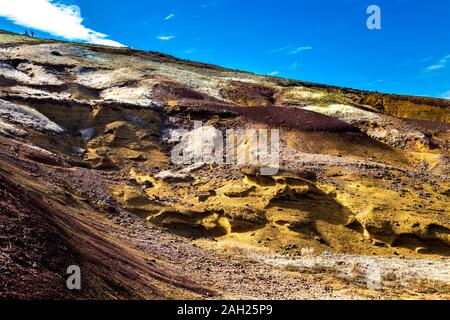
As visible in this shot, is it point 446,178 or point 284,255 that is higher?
point 446,178

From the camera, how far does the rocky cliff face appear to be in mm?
12062

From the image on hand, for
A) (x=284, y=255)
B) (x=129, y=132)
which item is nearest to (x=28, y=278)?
(x=284, y=255)

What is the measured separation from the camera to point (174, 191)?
1011 inches

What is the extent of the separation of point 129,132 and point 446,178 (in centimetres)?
2158

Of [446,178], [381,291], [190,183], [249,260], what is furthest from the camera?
[446,178]

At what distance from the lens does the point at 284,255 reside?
2031 centimetres

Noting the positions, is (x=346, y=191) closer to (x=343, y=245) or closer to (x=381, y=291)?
(x=343, y=245)

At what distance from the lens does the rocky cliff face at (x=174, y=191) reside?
39.6 feet

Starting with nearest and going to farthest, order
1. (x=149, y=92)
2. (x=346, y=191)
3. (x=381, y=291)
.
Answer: (x=381, y=291) → (x=346, y=191) → (x=149, y=92)

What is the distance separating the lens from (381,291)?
1673 cm

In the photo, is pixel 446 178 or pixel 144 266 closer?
pixel 144 266
